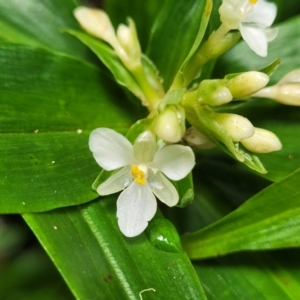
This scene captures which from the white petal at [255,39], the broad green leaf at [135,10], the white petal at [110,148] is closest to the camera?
the white petal at [110,148]

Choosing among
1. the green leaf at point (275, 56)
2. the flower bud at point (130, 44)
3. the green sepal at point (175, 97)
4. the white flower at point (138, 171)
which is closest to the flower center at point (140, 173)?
the white flower at point (138, 171)

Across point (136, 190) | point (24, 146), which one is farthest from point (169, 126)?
point (24, 146)

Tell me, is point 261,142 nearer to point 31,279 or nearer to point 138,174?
point 138,174

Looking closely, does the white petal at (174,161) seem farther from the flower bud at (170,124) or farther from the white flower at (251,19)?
the white flower at (251,19)

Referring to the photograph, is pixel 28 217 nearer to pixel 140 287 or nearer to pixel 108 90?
pixel 140 287

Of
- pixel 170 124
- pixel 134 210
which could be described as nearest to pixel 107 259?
pixel 134 210

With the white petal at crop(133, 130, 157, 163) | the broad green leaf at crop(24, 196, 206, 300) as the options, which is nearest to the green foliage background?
the broad green leaf at crop(24, 196, 206, 300)
